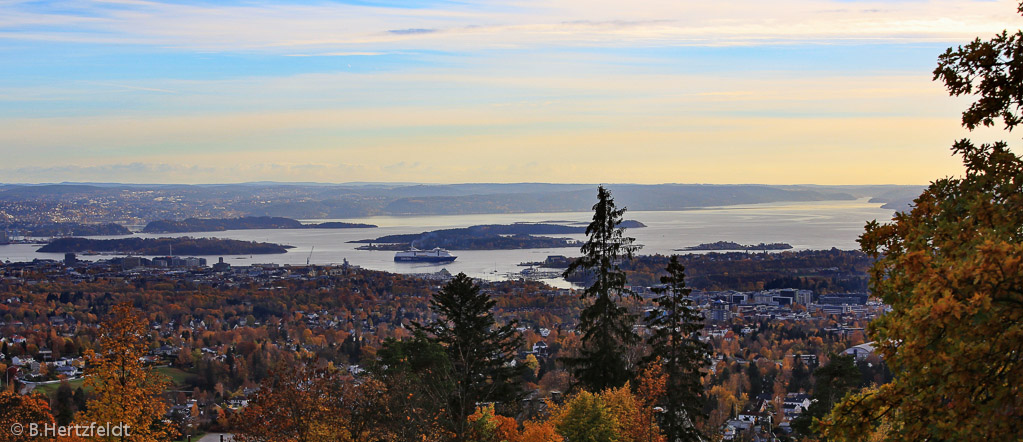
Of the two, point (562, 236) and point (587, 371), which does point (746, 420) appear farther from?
point (562, 236)

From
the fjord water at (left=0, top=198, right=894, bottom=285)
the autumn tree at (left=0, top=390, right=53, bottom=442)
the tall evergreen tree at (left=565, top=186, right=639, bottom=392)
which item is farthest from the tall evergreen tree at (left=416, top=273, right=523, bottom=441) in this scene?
the fjord water at (left=0, top=198, right=894, bottom=285)

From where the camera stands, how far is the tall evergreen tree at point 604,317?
714 inches

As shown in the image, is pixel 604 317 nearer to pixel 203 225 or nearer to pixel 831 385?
pixel 831 385

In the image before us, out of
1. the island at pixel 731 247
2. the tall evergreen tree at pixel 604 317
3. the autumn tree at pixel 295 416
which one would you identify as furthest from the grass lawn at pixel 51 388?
the island at pixel 731 247

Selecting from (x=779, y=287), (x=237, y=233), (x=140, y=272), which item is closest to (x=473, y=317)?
(x=779, y=287)

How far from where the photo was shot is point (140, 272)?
102500 mm

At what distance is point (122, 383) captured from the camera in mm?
13195

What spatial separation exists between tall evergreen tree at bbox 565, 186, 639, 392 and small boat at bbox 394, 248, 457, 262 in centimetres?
10169

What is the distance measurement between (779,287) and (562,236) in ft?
234

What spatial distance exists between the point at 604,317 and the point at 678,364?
168cm

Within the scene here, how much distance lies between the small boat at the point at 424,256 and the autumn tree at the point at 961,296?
375ft

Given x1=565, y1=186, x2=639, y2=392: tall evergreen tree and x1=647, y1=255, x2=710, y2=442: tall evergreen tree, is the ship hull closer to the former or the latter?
x1=565, y1=186, x2=639, y2=392: tall evergreen tree

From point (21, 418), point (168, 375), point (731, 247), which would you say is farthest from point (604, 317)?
point (731, 247)

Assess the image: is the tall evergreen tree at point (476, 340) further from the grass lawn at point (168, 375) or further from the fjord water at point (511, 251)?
the fjord water at point (511, 251)
